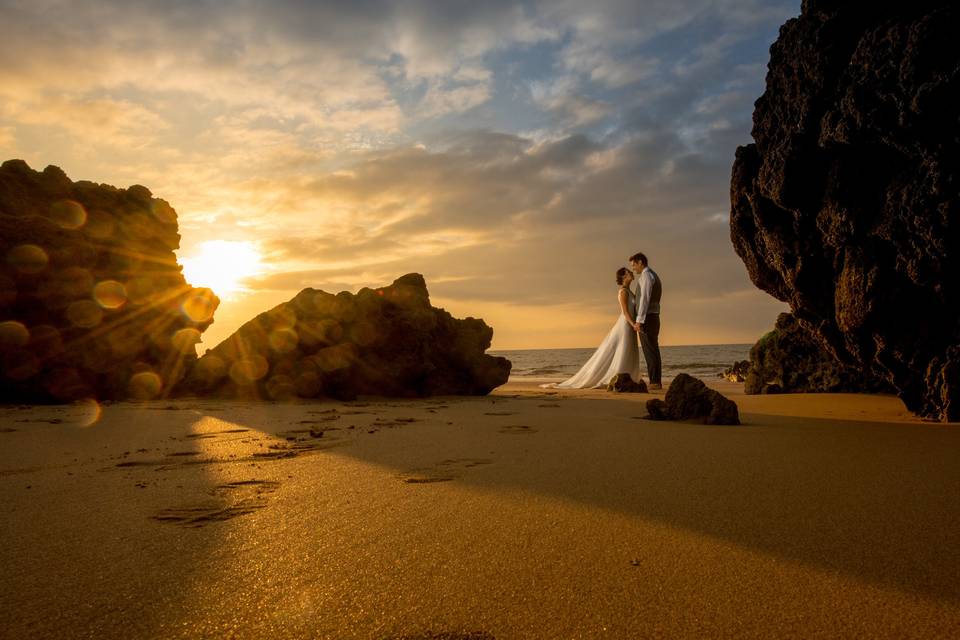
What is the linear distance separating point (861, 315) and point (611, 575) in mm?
3939

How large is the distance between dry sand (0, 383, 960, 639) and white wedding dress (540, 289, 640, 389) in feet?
30.5

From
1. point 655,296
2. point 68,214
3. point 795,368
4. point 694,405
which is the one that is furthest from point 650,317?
point 68,214

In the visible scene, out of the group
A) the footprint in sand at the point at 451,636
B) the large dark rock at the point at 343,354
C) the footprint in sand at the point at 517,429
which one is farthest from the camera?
the large dark rock at the point at 343,354

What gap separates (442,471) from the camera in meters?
2.96

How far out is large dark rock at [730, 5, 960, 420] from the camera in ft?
11.4

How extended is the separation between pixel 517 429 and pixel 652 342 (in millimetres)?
8186

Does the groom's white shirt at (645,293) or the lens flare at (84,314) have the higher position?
the groom's white shirt at (645,293)

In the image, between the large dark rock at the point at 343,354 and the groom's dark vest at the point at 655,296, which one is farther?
the groom's dark vest at the point at 655,296

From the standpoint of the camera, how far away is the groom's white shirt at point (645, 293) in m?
12.1

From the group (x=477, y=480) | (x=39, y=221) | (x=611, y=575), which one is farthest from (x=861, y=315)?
(x=39, y=221)

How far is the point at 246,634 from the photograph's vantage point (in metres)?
1.25

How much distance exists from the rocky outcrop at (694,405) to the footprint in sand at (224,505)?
3.74 m

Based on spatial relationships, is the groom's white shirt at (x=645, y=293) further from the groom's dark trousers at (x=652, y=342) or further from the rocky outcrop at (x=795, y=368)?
the rocky outcrop at (x=795, y=368)

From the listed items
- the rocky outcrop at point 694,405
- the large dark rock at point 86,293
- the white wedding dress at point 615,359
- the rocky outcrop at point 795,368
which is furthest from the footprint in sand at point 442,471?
the white wedding dress at point 615,359
